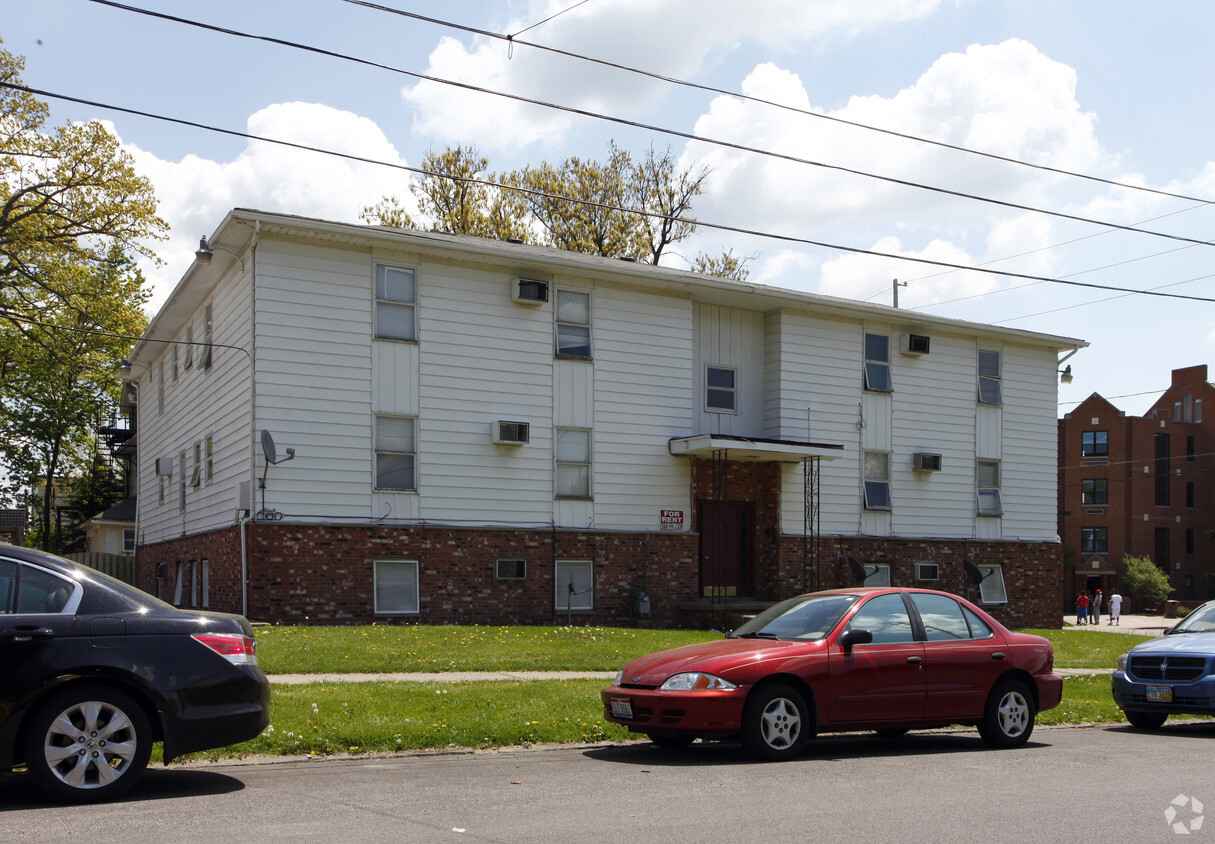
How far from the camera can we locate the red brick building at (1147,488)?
6425cm

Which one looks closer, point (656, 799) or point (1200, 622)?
point (656, 799)

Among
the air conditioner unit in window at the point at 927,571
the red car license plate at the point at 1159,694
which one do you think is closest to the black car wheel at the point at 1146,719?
the red car license plate at the point at 1159,694

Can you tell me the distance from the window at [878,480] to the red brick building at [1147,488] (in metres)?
40.8

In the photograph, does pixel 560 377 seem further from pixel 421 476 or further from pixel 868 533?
pixel 868 533

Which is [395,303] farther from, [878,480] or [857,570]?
[878,480]

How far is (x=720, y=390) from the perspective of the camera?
25.7m

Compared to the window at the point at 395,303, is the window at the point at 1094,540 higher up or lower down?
lower down

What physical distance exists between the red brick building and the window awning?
43.7 meters

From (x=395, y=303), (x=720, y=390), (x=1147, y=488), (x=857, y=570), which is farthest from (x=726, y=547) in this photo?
(x=1147, y=488)

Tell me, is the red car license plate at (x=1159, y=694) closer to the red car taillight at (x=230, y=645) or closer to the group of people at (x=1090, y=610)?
the red car taillight at (x=230, y=645)

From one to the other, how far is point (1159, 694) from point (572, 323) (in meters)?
13.7

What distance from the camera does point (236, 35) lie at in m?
13.0

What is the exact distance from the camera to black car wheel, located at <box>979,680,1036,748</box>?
35.2 feet

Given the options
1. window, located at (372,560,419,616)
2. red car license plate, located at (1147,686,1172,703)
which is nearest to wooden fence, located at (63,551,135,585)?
window, located at (372,560,419,616)
